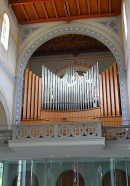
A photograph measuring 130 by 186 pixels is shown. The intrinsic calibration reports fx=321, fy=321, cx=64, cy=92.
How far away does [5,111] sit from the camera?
46.0ft

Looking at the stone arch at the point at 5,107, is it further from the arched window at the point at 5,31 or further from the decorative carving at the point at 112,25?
the decorative carving at the point at 112,25

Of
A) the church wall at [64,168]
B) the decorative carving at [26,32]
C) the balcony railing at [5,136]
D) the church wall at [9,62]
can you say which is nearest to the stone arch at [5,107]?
the church wall at [9,62]

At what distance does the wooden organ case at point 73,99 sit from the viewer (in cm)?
1459

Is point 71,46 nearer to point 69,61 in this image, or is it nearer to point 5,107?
point 69,61

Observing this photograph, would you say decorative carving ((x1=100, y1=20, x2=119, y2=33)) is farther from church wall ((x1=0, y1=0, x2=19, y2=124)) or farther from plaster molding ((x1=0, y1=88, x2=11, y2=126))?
plaster molding ((x1=0, y1=88, x2=11, y2=126))

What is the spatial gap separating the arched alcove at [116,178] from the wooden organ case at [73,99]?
7.72ft

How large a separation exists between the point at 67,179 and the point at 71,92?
4.28m

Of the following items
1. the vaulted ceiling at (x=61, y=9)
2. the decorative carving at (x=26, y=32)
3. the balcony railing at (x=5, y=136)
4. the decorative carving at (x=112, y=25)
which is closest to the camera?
the balcony railing at (x=5, y=136)

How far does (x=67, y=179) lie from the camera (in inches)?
507

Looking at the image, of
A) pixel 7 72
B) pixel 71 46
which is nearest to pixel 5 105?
pixel 7 72

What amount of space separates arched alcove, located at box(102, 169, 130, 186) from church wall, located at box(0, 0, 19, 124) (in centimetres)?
490

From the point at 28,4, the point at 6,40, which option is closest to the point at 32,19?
the point at 28,4

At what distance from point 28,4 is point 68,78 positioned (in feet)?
13.4

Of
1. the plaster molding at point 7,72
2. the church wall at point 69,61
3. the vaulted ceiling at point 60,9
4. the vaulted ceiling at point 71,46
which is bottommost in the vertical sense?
the plaster molding at point 7,72
